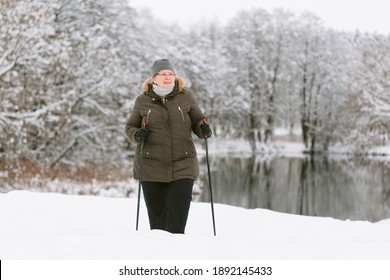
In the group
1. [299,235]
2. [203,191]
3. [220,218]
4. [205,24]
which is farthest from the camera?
[205,24]

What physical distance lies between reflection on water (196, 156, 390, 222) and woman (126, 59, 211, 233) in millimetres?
10949

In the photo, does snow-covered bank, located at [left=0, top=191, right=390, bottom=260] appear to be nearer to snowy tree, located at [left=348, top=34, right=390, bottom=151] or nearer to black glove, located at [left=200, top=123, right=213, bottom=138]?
black glove, located at [left=200, top=123, right=213, bottom=138]

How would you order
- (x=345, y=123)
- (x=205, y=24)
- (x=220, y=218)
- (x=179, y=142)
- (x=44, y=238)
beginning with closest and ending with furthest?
(x=44, y=238) < (x=179, y=142) < (x=220, y=218) < (x=345, y=123) < (x=205, y=24)

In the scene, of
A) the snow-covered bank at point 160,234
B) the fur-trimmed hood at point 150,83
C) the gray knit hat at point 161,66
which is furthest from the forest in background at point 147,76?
the gray knit hat at point 161,66

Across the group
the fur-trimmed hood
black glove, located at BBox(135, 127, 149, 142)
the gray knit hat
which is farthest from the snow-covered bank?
the gray knit hat

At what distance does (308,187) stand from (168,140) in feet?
59.7

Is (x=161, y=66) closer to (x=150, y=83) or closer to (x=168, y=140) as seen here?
(x=150, y=83)

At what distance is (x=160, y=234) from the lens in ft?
15.5

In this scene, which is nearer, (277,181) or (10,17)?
(10,17)

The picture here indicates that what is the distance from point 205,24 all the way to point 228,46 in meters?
10.5

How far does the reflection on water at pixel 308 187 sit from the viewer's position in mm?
17259

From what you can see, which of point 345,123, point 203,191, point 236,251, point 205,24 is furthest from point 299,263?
point 205,24

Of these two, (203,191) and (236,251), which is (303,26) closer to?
(203,191)

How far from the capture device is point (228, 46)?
43.8 metres
